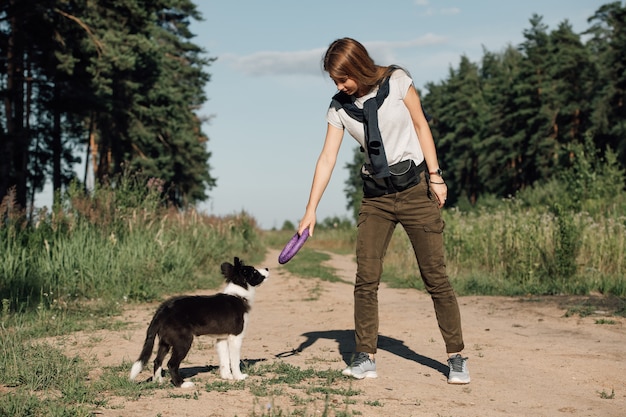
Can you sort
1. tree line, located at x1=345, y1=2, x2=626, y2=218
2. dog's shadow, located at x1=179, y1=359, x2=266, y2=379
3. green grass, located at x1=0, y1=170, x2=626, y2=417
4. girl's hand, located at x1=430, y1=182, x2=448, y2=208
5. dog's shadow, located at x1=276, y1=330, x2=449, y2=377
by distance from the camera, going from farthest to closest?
1. tree line, located at x1=345, y1=2, x2=626, y2=218
2. dog's shadow, located at x1=276, y1=330, x2=449, y2=377
3. dog's shadow, located at x1=179, y1=359, x2=266, y2=379
4. girl's hand, located at x1=430, y1=182, x2=448, y2=208
5. green grass, located at x1=0, y1=170, x2=626, y2=417

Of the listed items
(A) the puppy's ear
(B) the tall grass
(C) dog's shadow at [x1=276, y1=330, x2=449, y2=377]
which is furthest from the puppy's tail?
(B) the tall grass

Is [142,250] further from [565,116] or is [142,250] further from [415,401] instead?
[565,116]

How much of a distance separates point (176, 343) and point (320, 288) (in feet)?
27.0

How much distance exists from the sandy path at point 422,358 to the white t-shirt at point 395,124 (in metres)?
1.85

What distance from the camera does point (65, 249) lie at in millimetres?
10914

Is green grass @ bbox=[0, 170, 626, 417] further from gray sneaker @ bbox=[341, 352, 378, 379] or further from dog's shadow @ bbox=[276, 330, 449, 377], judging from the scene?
dog's shadow @ bbox=[276, 330, 449, 377]

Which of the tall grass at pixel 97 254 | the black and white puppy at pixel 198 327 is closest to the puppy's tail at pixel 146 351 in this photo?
the black and white puppy at pixel 198 327

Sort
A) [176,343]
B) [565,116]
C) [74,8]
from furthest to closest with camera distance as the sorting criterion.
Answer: [565,116], [74,8], [176,343]

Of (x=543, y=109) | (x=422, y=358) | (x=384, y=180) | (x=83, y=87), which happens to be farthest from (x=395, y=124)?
(x=543, y=109)

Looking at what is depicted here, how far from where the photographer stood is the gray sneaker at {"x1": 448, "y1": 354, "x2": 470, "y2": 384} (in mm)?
5332

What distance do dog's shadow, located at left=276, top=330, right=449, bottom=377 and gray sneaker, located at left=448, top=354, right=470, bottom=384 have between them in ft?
1.22

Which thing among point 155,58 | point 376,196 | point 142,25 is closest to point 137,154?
point 155,58

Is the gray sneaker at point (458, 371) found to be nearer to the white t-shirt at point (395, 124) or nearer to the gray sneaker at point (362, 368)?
the gray sneaker at point (362, 368)

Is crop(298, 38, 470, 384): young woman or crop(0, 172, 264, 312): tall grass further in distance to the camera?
crop(0, 172, 264, 312): tall grass
